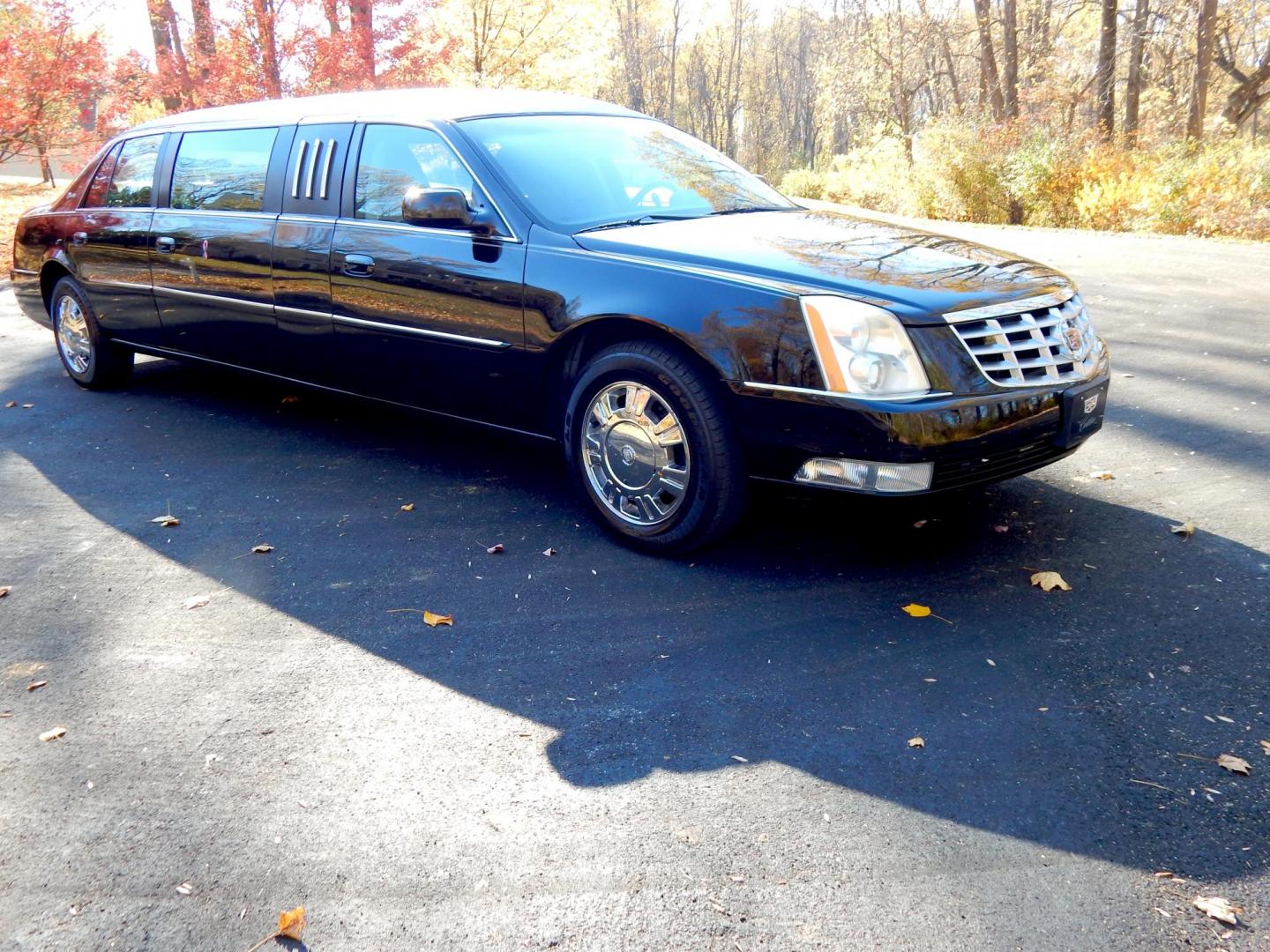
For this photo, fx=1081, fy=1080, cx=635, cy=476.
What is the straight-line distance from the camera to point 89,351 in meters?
7.43

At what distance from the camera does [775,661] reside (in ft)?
11.6

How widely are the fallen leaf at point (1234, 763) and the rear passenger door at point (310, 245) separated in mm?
4275

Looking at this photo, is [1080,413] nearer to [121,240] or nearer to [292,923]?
[292,923]

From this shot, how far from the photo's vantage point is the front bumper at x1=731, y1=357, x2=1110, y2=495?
12.3ft

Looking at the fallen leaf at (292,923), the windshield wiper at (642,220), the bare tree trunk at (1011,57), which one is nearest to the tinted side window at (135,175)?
the windshield wiper at (642,220)

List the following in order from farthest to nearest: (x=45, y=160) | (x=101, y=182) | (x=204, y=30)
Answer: (x=45, y=160) → (x=204, y=30) → (x=101, y=182)

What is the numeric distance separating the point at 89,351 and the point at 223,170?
6.91 feet

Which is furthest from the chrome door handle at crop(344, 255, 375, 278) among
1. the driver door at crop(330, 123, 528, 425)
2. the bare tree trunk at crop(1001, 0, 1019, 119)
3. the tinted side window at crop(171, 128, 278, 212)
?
the bare tree trunk at crop(1001, 0, 1019, 119)

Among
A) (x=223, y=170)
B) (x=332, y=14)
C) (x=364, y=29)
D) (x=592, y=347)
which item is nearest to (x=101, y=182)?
(x=223, y=170)

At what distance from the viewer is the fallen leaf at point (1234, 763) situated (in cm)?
286

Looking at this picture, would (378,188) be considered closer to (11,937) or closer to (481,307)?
(481,307)

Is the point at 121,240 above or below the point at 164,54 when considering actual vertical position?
below

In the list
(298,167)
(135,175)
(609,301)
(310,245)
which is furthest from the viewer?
(135,175)

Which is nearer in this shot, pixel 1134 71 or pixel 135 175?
pixel 135 175
